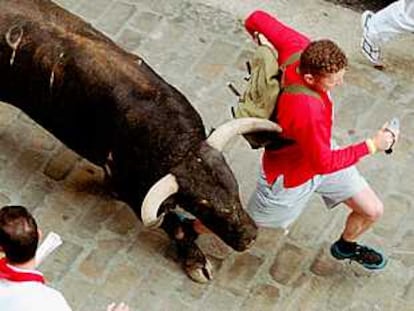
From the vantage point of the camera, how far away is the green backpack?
7.13 m

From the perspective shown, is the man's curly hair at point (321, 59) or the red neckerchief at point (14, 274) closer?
the red neckerchief at point (14, 274)

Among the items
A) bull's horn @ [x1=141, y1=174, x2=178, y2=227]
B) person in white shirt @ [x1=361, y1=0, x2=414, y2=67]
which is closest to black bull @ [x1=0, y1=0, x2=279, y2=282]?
bull's horn @ [x1=141, y1=174, x2=178, y2=227]

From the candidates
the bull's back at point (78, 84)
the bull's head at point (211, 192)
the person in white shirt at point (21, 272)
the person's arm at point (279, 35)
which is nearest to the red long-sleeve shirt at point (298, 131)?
the person's arm at point (279, 35)

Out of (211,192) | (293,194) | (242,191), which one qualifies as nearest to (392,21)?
(242,191)

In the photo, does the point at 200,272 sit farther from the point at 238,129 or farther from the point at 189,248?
the point at 238,129

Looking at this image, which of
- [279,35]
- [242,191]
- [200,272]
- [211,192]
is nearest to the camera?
[279,35]

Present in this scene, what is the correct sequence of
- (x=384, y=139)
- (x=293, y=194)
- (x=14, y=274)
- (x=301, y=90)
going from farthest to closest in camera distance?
(x=293, y=194) → (x=384, y=139) → (x=301, y=90) → (x=14, y=274)

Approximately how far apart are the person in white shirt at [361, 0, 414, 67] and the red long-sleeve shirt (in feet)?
7.31

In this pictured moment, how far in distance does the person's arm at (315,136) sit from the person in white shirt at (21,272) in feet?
5.62

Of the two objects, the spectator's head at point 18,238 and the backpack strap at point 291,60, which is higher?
the backpack strap at point 291,60

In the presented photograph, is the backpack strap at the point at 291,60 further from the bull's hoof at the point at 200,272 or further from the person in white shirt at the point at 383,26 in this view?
the person in white shirt at the point at 383,26

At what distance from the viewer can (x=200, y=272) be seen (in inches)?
325

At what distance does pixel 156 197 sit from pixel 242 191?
1.28 meters

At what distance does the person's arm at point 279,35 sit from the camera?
7.32 meters
